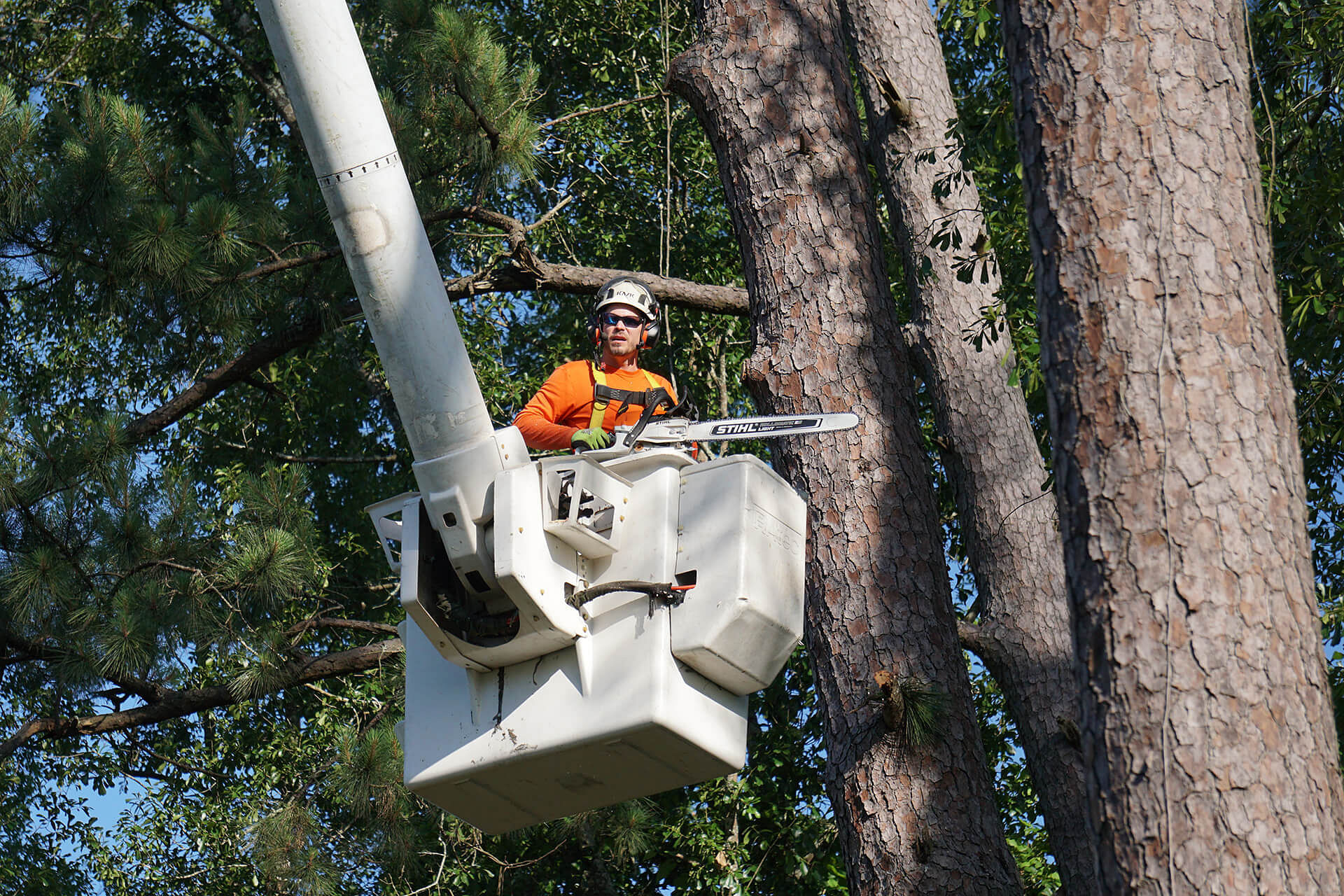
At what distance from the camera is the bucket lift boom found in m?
4.15

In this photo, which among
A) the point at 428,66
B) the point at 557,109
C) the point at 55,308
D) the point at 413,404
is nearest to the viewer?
the point at 413,404

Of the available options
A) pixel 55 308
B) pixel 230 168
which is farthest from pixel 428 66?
pixel 55 308

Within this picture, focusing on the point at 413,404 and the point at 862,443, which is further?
the point at 862,443

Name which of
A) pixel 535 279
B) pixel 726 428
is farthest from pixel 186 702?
pixel 726 428

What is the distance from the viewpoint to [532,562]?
4.19 metres

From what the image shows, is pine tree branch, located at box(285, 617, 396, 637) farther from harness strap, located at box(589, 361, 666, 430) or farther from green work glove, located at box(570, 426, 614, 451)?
green work glove, located at box(570, 426, 614, 451)

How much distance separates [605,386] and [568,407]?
377 millimetres

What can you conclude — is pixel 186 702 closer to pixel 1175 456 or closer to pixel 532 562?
pixel 532 562

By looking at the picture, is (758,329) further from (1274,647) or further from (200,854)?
(200,854)

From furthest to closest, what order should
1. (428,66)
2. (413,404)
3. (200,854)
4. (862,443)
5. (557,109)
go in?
(557,109) < (200,854) < (428,66) < (862,443) < (413,404)

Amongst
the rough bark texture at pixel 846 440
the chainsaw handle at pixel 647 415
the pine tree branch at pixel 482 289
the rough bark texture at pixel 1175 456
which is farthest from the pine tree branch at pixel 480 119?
the rough bark texture at pixel 1175 456

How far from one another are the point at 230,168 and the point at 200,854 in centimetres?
459

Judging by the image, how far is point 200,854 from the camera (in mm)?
10469

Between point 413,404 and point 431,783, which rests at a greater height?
point 413,404
